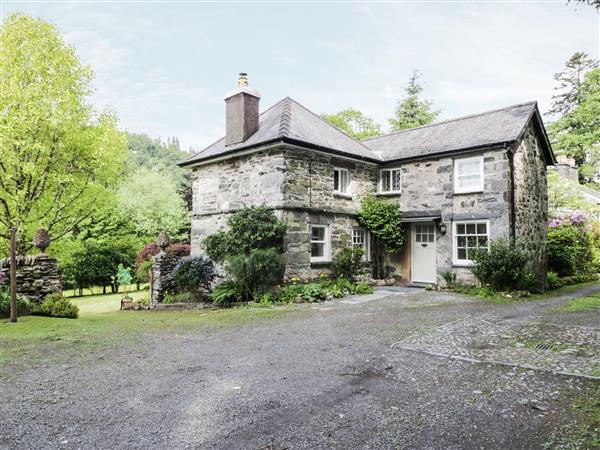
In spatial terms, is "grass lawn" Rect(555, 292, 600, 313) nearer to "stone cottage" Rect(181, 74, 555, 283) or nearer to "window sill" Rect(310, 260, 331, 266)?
"stone cottage" Rect(181, 74, 555, 283)

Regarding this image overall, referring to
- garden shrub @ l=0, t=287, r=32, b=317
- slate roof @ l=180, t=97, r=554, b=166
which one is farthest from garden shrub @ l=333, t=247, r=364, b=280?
garden shrub @ l=0, t=287, r=32, b=317

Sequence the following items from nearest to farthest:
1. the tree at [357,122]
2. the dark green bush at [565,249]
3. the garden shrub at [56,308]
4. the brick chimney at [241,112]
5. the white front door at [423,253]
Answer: the garden shrub at [56,308]
the brick chimney at [241,112]
the white front door at [423,253]
the dark green bush at [565,249]
the tree at [357,122]

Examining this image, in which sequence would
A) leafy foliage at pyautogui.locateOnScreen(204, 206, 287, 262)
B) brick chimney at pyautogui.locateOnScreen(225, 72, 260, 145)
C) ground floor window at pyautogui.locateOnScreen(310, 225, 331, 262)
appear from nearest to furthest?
leafy foliage at pyautogui.locateOnScreen(204, 206, 287, 262) → ground floor window at pyautogui.locateOnScreen(310, 225, 331, 262) → brick chimney at pyautogui.locateOnScreen(225, 72, 260, 145)

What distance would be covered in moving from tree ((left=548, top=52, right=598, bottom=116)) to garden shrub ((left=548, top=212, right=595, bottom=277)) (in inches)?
761

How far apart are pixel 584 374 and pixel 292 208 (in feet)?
33.0

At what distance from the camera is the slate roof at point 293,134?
Result: 14266 mm

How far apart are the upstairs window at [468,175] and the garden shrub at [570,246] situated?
23.0 feet

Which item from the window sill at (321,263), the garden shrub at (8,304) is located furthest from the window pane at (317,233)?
the garden shrub at (8,304)

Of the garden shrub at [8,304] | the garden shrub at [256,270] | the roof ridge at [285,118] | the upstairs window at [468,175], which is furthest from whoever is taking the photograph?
the upstairs window at [468,175]

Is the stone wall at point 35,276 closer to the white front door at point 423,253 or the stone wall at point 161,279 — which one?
the stone wall at point 161,279

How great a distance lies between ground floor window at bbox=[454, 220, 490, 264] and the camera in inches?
561

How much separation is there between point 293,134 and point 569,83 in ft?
110

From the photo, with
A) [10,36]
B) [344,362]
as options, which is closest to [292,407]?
[344,362]

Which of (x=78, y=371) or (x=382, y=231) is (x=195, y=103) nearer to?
(x=382, y=231)
